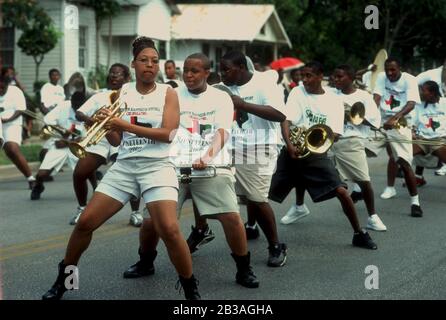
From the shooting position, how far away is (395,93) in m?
11.7

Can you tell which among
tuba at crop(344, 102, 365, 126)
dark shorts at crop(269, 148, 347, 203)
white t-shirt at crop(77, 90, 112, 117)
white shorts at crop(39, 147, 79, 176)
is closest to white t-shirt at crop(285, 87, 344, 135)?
dark shorts at crop(269, 148, 347, 203)

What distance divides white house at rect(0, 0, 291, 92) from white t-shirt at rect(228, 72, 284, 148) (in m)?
14.7

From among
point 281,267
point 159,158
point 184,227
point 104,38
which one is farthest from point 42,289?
point 104,38

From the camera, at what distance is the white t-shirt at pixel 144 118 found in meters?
6.11

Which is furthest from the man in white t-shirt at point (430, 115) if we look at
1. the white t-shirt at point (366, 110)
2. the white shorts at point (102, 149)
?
the white shorts at point (102, 149)

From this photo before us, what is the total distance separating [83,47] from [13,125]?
52.7 ft

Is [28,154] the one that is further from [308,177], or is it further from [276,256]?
[276,256]

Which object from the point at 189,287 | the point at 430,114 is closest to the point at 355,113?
the point at 430,114

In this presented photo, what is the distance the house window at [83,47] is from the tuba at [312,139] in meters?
20.8

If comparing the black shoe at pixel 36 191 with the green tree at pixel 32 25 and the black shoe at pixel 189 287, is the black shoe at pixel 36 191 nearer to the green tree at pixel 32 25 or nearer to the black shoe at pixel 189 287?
the black shoe at pixel 189 287

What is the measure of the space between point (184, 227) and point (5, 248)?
6.81ft

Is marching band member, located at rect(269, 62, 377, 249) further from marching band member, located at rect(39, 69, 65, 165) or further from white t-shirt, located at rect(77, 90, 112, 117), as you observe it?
marching band member, located at rect(39, 69, 65, 165)

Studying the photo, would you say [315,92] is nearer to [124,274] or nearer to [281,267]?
[281,267]

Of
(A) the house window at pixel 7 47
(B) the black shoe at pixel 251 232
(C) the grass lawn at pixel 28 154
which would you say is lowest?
(C) the grass lawn at pixel 28 154
